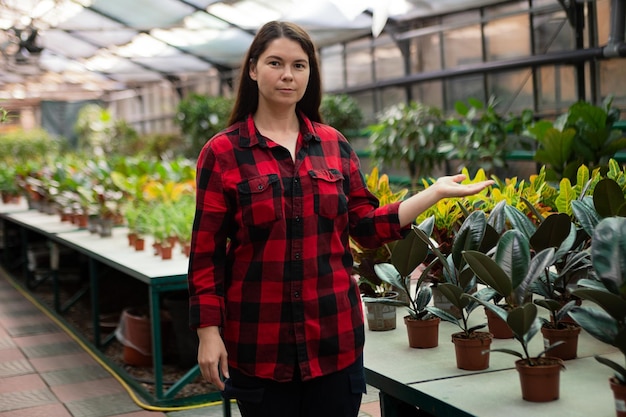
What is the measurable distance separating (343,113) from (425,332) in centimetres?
860

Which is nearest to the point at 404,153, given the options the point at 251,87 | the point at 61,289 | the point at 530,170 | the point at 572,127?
the point at 530,170

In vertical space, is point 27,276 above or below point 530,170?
below

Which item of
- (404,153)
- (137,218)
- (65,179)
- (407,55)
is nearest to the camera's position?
(137,218)

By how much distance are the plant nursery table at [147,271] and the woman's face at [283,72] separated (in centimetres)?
146

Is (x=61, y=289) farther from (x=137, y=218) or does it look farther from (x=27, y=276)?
(x=137, y=218)

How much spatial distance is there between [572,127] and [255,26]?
7428 millimetres

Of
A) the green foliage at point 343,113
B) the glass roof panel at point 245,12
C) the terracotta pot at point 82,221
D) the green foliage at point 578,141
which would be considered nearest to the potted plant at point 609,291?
the green foliage at point 578,141

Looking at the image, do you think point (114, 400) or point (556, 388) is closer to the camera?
point (556, 388)

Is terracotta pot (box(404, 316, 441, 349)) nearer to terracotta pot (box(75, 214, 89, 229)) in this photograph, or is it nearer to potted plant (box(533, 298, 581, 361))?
potted plant (box(533, 298, 581, 361))

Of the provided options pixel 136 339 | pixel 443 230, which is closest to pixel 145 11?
pixel 136 339

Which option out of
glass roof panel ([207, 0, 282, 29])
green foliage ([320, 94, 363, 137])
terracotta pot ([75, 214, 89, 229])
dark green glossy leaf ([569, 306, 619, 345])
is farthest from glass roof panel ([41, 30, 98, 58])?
dark green glossy leaf ([569, 306, 619, 345])

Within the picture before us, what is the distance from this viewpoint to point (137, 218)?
5.41m

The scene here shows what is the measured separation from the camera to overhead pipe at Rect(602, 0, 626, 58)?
6820 millimetres

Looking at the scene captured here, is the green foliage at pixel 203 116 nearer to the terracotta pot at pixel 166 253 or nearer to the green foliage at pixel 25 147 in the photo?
the green foliage at pixel 25 147
